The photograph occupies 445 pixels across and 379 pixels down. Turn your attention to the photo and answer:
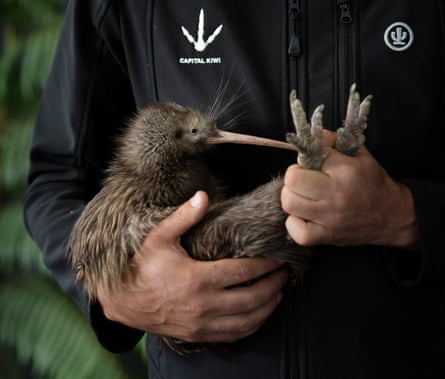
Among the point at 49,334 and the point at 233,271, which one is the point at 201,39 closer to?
the point at 233,271

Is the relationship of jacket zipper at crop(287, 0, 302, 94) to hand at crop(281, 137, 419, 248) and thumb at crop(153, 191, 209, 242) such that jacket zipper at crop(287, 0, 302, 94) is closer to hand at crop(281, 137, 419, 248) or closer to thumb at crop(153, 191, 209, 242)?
hand at crop(281, 137, 419, 248)

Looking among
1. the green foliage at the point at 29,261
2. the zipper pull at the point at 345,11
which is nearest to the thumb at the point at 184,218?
the zipper pull at the point at 345,11

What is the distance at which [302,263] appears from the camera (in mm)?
969

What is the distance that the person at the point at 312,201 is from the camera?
918 millimetres

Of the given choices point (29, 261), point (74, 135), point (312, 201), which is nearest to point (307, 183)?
point (312, 201)

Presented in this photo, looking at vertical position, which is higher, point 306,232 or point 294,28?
point 294,28

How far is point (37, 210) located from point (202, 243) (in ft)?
1.51

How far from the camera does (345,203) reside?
0.85m

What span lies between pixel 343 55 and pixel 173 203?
1.25ft

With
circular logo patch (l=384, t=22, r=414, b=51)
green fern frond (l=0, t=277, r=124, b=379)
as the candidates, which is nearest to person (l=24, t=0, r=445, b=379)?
circular logo patch (l=384, t=22, r=414, b=51)

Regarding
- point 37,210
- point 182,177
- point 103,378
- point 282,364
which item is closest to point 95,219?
point 182,177

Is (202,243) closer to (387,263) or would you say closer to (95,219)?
(95,219)

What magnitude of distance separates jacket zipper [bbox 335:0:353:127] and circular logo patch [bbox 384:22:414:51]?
64mm

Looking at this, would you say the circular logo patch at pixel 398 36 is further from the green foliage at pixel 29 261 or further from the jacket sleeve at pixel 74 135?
the green foliage at pixel 29 261
